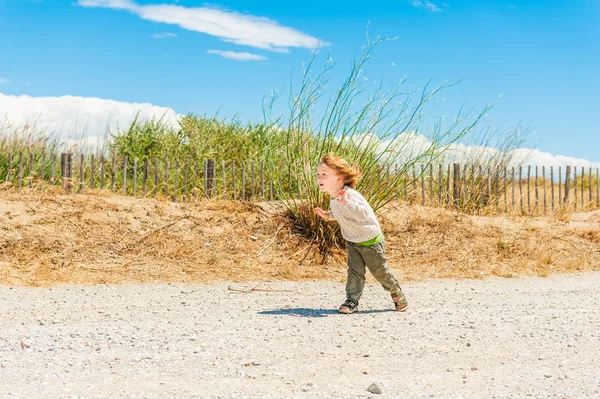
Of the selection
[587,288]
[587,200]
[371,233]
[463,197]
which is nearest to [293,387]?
[371,233]

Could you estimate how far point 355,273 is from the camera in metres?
5.46

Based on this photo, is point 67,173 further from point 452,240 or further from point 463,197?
point 463,197

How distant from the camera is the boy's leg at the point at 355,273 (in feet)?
17.7

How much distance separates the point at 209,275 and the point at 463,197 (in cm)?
693

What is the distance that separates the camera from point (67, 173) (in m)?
10.8

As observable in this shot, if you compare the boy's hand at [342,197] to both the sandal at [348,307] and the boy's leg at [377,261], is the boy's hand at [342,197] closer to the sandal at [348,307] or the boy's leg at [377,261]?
the boy's leg at [377,261]

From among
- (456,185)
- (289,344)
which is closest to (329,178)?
(289,344)

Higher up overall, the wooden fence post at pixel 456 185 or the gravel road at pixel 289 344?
the wooden fence post at pixel 456 185

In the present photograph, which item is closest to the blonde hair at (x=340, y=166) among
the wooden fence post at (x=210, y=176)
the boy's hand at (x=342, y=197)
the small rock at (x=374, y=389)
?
the boy's hand at (x=342, y=197)

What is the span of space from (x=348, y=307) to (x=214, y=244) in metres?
3.31

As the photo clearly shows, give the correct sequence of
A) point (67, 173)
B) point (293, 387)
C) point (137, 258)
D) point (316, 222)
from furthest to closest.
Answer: point (67, 173) < point (316, 222) < point (137, 258) < point (293, 387)

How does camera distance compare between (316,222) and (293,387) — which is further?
(316,222)

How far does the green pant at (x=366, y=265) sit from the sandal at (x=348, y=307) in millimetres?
36

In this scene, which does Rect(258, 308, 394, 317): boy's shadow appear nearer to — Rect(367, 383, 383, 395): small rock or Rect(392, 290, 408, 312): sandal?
Rect(392, 290, 408, 312): sandal
